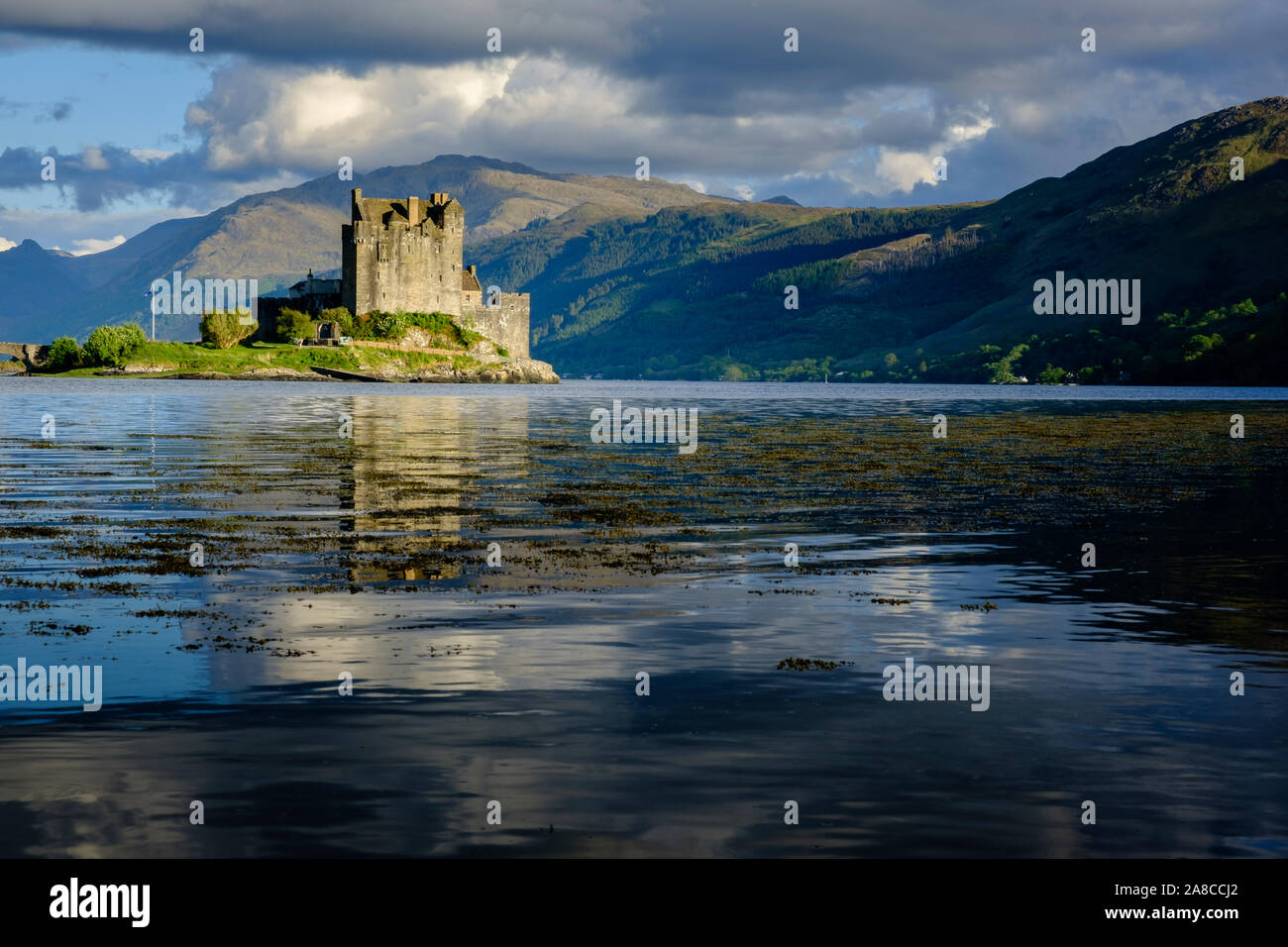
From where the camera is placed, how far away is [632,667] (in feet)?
61.0

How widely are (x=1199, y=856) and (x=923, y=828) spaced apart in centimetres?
241

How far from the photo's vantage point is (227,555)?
92.7ft

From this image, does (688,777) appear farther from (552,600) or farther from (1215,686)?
(552,600)

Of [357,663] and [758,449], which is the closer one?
[357,663]

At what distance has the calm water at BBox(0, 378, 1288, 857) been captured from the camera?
1234 cm

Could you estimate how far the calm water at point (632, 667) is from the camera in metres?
12.3

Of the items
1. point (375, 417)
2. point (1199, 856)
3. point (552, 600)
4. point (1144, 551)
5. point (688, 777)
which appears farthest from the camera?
point (375, 417)

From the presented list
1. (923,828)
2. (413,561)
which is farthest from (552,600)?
(923,828)

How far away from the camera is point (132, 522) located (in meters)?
33.6

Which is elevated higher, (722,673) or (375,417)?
(375,417)
